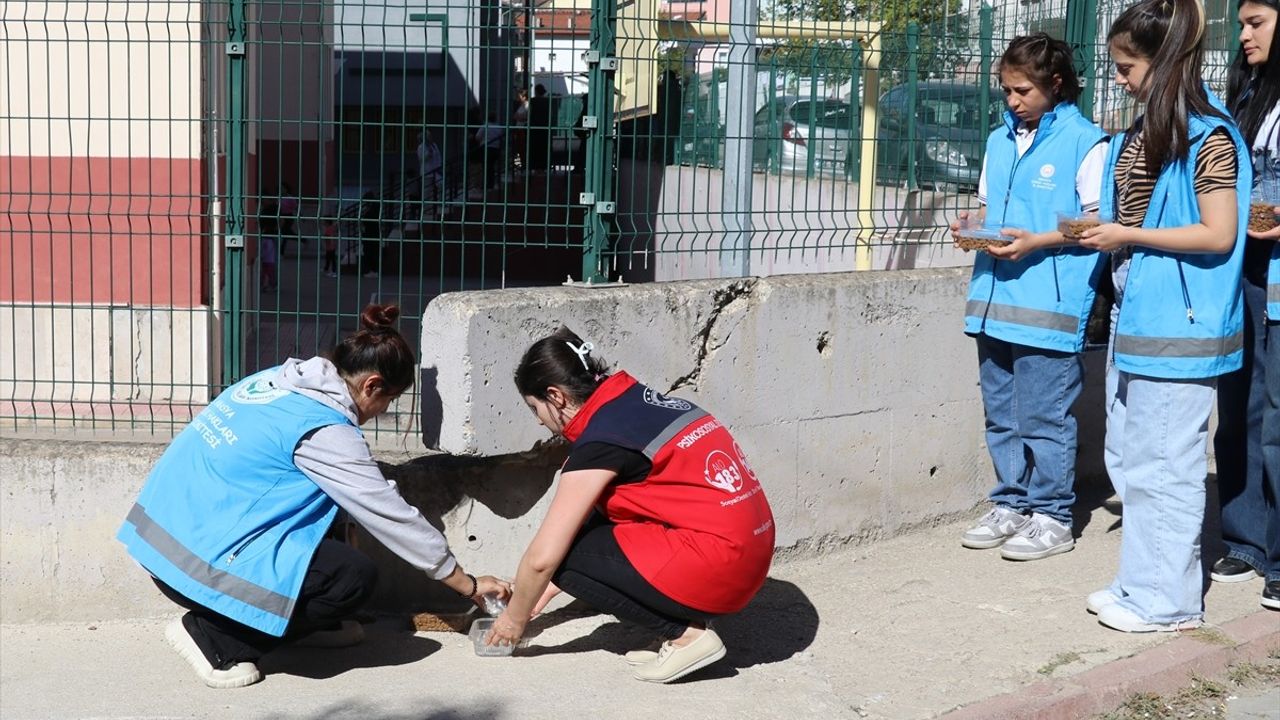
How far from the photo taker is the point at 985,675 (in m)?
4.07

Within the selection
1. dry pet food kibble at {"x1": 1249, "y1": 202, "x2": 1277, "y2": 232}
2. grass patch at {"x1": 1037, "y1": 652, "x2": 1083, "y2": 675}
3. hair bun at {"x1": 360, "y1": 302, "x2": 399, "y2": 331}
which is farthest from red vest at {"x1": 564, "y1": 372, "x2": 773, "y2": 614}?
dry pet food kibble at {"x1": 1249, "y1": 202, "x2": 1277, "y2": 232}

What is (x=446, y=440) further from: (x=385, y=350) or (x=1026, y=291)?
(x=1026, y=291)

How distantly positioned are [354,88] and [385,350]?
1.36 metres

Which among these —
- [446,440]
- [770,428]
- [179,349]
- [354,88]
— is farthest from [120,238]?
[770,428]

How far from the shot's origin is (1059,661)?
163 inches

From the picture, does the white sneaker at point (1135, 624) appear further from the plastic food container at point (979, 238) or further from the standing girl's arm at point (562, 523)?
the standing girl's arm at point (562, 523)

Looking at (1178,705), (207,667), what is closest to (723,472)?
(1178,705)

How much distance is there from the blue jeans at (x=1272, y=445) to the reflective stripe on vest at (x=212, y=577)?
3190mm

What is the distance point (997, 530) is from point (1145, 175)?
1676mm

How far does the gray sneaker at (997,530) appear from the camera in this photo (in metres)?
5.18

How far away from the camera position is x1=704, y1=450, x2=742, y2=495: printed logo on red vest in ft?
12.7

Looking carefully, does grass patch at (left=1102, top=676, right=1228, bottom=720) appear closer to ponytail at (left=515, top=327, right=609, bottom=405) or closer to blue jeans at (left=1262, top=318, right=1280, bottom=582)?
blue jeans at (left=1262, top=318, right=1280, bottom=582)

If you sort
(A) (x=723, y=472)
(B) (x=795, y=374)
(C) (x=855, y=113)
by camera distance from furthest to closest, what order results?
(C) (x=855, y=113) → (B) (x=795, y=374) → (A) (x=723, y=472)

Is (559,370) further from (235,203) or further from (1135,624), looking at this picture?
(1135,624)
